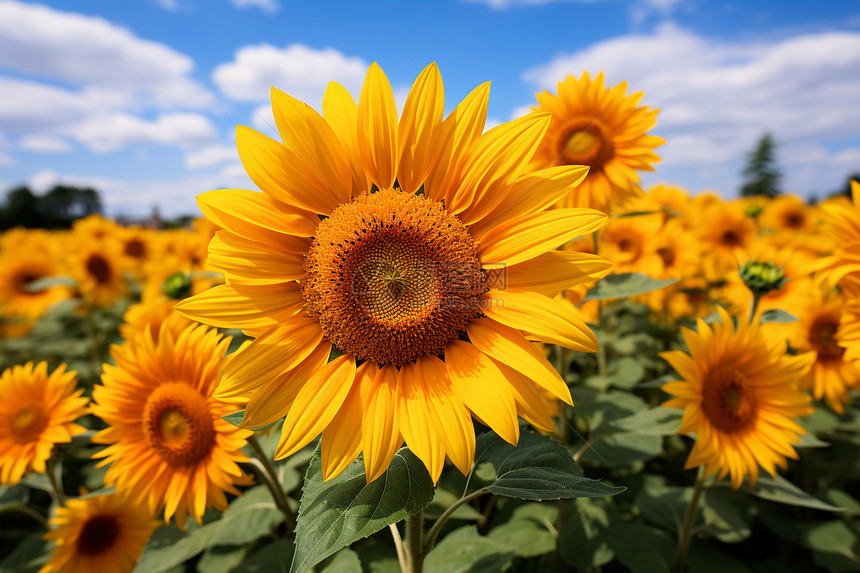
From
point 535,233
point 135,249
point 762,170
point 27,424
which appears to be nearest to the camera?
point 535,233

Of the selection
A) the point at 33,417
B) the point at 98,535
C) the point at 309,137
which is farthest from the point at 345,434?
the point at 98,535

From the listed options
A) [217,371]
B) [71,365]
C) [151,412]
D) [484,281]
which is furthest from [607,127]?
[71,365]

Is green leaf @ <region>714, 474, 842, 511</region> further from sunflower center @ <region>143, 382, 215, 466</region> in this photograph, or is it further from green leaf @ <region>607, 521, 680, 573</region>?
sunflower center @ <region>143, 382, 215, 466</region>

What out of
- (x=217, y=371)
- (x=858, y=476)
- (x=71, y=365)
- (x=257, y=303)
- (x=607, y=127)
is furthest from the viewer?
(x=71, y=365)

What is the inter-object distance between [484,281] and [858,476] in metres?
4.21

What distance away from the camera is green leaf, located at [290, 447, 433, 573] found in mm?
1184

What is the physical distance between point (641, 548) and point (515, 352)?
81.7 inches

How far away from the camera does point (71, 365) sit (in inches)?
202

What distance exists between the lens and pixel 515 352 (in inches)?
52.7

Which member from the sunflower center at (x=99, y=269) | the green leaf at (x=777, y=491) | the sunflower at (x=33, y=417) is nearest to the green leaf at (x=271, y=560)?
the sunflower at (x=33, y=417)

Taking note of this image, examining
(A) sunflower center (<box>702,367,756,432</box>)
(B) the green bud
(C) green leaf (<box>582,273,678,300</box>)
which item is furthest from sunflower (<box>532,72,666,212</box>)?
(B) the green bud

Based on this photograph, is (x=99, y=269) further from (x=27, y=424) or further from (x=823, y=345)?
(x=823, y=345)

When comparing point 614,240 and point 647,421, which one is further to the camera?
point 614,240

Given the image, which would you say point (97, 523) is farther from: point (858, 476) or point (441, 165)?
point (858, 476)
